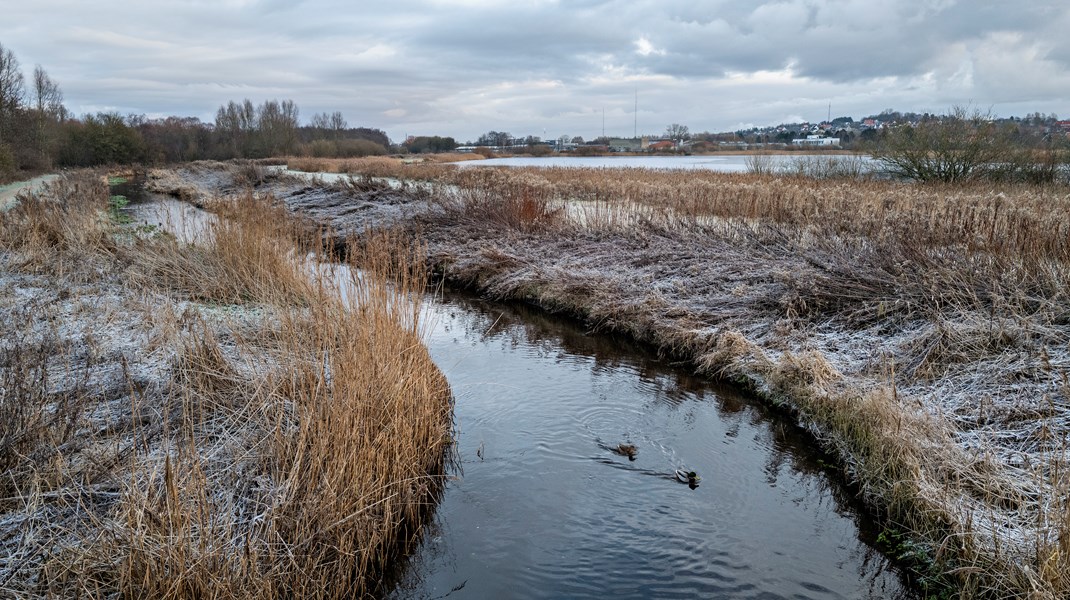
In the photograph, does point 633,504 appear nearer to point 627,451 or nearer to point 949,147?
point 627,451

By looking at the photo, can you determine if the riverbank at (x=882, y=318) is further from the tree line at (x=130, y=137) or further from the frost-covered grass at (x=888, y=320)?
the tree line at (x=130, y=137)

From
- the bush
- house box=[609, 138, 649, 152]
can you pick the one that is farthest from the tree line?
house box=[609, 138, 649, 152]

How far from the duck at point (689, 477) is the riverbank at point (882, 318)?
4.13ft

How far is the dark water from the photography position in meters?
4.11

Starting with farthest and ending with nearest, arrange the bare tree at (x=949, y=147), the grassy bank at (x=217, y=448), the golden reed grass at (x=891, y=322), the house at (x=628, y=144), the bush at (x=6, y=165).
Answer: the house at (x=628, y=144), the bush at (x=6, y=165), the bare tree at (x=949, y=147), the golden reed grass at (x=891, y=322), the grassy bank at (x=217, y=448)

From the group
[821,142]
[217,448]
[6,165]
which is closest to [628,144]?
[821,142]

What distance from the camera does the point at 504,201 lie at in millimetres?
15398

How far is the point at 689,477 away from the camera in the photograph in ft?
17.6

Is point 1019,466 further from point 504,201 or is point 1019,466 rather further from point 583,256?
point 504,201

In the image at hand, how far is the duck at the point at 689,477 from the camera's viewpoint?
5281 millimetres

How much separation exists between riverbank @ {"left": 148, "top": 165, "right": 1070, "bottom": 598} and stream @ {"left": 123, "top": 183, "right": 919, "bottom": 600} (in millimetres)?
390

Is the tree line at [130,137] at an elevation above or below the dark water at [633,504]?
above

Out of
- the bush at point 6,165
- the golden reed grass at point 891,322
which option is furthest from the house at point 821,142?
the bush at point 6,165

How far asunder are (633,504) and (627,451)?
2.75ft
